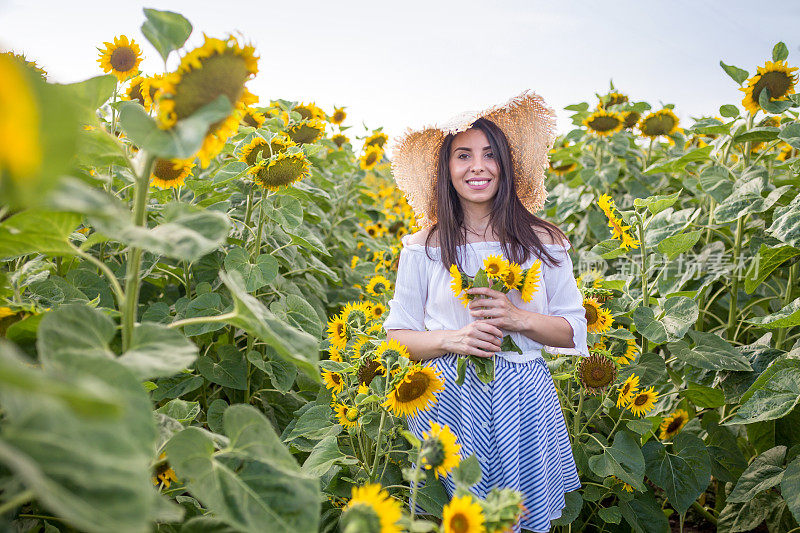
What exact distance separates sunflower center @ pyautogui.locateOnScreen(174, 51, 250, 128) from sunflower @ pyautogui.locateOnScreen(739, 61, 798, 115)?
2242 millimetres

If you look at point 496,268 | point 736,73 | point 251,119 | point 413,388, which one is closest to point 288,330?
point 413,388

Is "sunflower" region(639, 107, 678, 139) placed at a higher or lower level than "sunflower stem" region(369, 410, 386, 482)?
higher

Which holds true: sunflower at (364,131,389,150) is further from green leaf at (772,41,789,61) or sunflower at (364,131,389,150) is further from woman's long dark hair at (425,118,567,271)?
green leaf at (772,41,789,61)

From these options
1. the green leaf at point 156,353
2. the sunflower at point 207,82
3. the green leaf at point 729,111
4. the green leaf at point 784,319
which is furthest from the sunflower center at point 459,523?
the green leaf at point 729,111

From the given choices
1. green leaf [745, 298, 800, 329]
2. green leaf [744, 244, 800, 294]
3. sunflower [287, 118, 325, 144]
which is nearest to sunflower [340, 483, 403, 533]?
green leaf [745, 298, 800, 329]

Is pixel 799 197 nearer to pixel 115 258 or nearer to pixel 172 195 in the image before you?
pixel 172 195

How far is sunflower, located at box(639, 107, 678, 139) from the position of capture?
3100 millimetres

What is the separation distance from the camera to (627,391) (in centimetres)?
168

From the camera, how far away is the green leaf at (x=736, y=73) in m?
2.25

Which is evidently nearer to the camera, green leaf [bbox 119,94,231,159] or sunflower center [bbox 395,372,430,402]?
green leaf [bbox 119,94,231,159]

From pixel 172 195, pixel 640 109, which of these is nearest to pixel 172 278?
pixel 172 195

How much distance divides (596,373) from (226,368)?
1024 millimetres

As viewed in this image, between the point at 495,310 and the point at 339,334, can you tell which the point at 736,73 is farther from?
the point at 339,334

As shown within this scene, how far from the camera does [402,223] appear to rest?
13.5 ft
